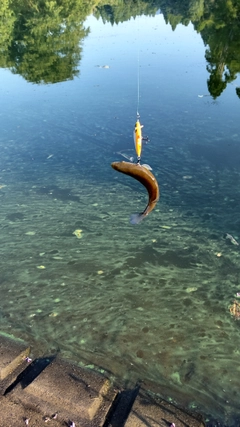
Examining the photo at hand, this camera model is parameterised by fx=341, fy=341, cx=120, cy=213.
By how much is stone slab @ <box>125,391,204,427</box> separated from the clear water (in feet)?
0.99

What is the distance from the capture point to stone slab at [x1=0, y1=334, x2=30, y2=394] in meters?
4.74

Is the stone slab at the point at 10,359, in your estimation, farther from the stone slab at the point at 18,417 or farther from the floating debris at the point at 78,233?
the floating debris at the point at 78,233

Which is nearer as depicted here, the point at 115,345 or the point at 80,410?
the point at 80,410

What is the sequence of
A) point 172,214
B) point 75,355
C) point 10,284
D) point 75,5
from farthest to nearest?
1. point 75,5
2. point 172,214
3. point 10,284
4. point 75,355

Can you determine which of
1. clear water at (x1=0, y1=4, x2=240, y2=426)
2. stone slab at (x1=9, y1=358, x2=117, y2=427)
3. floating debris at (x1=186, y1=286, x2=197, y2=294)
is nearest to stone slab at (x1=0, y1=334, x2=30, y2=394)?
stone slab at (x1=9, y1=358, x2=117, y2=427)

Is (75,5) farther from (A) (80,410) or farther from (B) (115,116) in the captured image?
(A) (80,410)

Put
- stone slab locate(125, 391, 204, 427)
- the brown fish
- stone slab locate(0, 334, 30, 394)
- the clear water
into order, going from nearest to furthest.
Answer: the brown fish < stone slab locate(125, 391, 204, 427) < stone slab locate(0, 334, 30, 394) < the clear water

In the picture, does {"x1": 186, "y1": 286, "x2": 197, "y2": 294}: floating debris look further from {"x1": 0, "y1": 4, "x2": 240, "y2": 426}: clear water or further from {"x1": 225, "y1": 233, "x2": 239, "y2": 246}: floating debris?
{"x1": 225, "y1": 233, "x2": 239, "y2": 246}: floating debris

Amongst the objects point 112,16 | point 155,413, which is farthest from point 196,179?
point 112,16

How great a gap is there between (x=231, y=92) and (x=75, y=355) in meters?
14.4

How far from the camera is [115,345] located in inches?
217

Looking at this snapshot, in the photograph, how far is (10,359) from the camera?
4969mm

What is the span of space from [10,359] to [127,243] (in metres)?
3.62

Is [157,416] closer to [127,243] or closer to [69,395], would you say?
[69,395]
